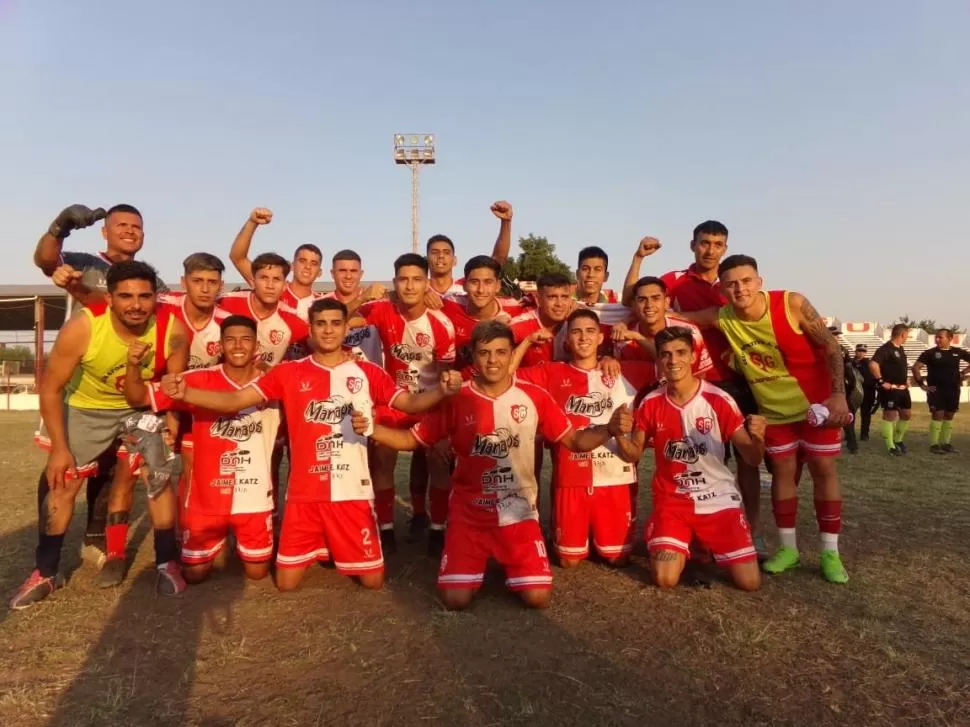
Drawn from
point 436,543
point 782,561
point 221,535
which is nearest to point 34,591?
point 221,535

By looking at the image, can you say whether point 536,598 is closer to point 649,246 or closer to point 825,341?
point 825,341

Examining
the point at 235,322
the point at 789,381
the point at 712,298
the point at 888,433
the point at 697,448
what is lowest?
the point at 888,433

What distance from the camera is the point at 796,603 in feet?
13.7

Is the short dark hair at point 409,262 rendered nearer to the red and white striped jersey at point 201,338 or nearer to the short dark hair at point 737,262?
the red and white striped jersey at point 201,338

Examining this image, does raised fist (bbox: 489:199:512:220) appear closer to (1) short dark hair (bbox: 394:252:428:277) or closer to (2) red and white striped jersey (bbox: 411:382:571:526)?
(1) short dark hair (bbox: 394:252:428:277)

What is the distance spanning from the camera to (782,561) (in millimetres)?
4883

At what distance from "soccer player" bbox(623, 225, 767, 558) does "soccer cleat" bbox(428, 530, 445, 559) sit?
2.63 m

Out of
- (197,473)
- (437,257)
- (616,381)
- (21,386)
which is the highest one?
(437,257)

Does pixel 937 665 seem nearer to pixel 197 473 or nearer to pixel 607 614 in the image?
pixel 607 614

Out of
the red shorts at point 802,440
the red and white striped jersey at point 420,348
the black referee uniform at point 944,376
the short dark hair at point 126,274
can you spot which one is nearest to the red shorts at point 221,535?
the red and white striped jersey at point 420,348

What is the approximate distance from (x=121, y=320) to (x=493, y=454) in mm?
2842

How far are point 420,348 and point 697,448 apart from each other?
251cm

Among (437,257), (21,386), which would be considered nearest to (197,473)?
(437,257)

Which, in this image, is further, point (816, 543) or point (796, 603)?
point (816, 543)
